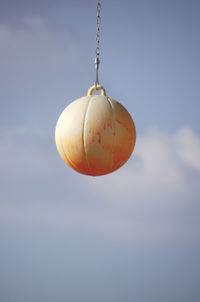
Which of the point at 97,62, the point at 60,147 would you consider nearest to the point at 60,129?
the point at 60,147

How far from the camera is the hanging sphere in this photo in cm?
746

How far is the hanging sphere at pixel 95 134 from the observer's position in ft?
24.5

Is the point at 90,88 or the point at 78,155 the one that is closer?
the point at 78,155

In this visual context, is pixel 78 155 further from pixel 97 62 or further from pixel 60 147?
pixel 97 62

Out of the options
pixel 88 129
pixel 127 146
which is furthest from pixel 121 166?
pixel 88 129

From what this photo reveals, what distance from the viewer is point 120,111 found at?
304 inches

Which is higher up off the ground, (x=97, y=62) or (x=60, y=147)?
(x=97, y=62)

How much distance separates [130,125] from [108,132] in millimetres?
493

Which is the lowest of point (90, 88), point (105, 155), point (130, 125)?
point (105, 155)

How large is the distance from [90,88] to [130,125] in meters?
0.86

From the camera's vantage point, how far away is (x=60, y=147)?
25.7 ft

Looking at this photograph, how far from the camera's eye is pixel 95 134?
24.4ft

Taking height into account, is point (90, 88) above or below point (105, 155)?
above

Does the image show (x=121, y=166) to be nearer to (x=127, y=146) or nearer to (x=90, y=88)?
(x=127, y=146)
